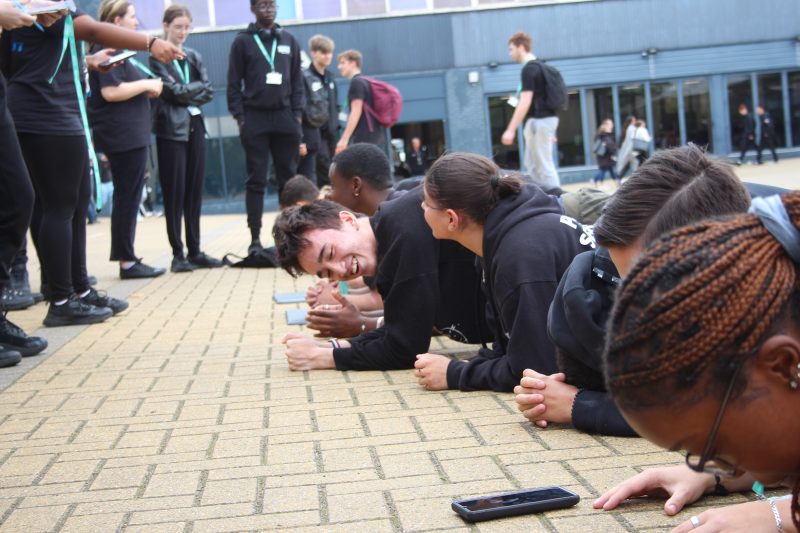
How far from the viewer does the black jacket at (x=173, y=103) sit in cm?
923

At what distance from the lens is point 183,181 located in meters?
9.34

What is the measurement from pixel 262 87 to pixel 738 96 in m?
24.4

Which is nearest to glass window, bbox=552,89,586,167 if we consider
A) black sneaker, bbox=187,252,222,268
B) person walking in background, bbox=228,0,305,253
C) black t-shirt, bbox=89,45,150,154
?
person walking in background, bbox=228,0,305,253

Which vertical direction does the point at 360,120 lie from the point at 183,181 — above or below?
above

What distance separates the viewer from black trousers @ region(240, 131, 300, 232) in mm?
9758

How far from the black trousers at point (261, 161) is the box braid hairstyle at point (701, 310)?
8.36m

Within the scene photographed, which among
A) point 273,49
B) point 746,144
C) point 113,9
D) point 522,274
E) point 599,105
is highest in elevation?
point 113,9

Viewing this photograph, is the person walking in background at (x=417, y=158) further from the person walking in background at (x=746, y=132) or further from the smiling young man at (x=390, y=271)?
the smiling young man at (x=390, y=271)

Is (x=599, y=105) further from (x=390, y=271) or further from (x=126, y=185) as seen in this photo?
(x=390, y=271)

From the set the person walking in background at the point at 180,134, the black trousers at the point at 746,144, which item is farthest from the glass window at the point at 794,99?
the person walking in background at the point at 180,134

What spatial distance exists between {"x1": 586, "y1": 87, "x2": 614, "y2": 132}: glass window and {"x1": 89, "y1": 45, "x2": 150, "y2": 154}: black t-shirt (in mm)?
23569

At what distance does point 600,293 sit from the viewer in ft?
10.6

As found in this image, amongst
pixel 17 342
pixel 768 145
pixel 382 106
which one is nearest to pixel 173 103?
pixel 382 106

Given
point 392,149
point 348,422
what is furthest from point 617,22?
point 348,422
